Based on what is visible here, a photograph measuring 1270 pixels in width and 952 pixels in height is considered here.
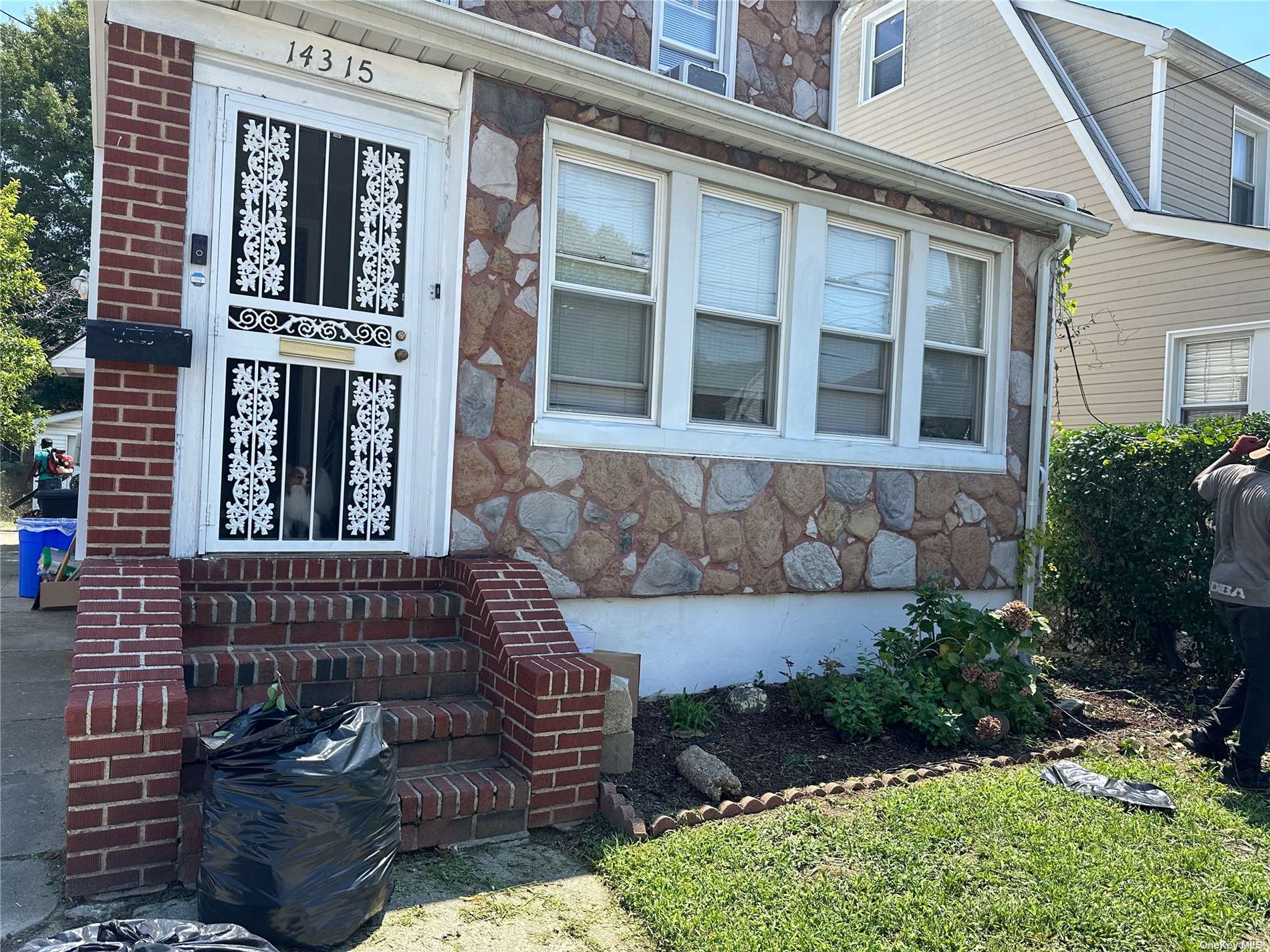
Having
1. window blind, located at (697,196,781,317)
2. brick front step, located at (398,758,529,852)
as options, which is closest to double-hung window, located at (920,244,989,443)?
window blind, located at (697,196,781,317)

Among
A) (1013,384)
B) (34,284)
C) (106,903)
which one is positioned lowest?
(106,903)

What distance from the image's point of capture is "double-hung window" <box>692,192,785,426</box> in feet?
20.2

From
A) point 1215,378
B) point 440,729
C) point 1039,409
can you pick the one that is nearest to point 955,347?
point 1039,409

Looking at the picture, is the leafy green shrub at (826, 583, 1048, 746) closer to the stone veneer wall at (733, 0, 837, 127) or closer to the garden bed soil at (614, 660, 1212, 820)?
the garden bed soil at (614, 660, 1212, 820)

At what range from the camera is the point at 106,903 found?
10.1ft

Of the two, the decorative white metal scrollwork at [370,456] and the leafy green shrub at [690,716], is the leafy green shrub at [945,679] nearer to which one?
the leafy green shrub at [690,716]

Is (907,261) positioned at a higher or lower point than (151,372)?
higher

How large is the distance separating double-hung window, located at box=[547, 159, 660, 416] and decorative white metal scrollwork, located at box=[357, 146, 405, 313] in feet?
3.13

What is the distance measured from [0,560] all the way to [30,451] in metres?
13.0

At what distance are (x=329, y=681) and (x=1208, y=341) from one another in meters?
10.2

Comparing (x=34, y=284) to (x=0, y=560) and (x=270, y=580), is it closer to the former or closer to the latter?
(x=0, y=560)

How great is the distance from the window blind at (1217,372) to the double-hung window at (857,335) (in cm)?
537

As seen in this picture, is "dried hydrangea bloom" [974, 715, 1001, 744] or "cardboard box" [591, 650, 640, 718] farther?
"dried hydrangea bloom" [974, 715, 1001, 744]

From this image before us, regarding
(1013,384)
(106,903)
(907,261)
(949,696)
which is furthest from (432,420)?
(1013,384)
